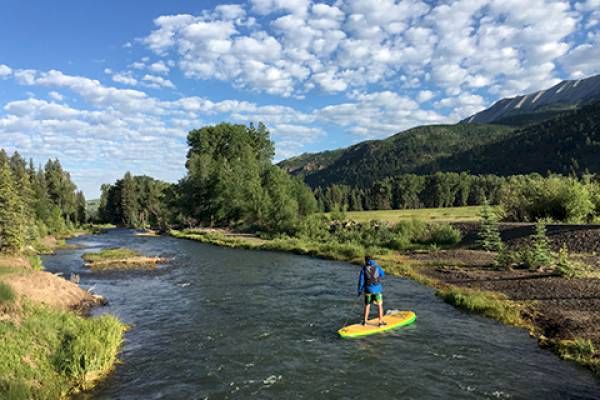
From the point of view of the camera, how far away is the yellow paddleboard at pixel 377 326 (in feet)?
59.9

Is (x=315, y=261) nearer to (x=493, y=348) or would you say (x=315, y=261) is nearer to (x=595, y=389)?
(x=493, y=348)

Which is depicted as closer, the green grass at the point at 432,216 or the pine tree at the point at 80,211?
the green grass at the point at 432,216

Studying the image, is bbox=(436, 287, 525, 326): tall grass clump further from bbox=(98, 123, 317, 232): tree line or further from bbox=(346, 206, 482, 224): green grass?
bbox=(98, 123, 317, 232): tree line

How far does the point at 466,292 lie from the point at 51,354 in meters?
20.9

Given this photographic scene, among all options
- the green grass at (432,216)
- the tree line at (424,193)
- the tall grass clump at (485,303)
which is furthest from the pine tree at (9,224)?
the tree line at (424,193)

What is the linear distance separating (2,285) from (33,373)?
7.50 metres

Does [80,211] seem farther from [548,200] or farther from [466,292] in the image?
[466,292]

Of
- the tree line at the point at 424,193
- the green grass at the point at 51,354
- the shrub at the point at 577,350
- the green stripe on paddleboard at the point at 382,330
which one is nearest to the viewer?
the green grass at the point at 51,354

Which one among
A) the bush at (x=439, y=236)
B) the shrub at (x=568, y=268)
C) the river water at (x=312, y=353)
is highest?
the bush at (x=439, y=236)

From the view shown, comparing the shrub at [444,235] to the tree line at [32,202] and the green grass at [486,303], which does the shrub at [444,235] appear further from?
the tree line at [32,202]

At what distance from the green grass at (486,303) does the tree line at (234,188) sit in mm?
45407

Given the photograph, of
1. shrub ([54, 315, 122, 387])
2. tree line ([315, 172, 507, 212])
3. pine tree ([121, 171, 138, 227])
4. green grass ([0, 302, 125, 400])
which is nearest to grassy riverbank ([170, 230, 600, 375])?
shrub ([54, 315, 122, 387])

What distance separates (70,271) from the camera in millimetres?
39688

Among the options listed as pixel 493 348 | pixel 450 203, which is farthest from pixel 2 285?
pixel 450 203
